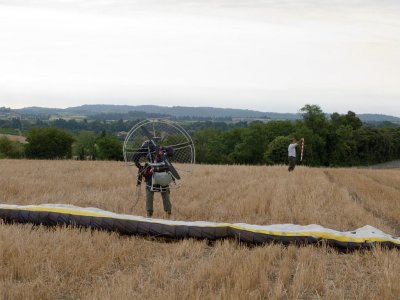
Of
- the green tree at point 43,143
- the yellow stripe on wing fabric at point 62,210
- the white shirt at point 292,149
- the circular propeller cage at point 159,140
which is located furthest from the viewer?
the green tree at point 43,143

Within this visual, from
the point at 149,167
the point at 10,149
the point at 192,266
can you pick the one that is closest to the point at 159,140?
the point at 149,167

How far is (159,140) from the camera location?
10.8 metres

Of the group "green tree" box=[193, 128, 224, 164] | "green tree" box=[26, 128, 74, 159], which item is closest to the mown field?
"green tree" box=[26, 128, 74, 159]

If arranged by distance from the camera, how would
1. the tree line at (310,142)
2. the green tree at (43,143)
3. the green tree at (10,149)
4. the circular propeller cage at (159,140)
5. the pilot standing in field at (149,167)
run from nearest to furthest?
1. the pilot standing in field at (149,167)
2. the circular propeller cage at (159,140)
3. the tree line at (310,142)
4. the green tree at (43,143)
5. the green tree at (10,149)

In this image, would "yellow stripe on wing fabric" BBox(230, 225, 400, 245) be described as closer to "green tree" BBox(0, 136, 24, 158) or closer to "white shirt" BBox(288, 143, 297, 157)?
"white shirt" BBox(288, 143, 297, 157)

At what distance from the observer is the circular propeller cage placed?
10609 millimetres

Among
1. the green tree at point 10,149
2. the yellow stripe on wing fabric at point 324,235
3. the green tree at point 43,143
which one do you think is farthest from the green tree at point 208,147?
the yellow stripe on wing fabric at point 324,235

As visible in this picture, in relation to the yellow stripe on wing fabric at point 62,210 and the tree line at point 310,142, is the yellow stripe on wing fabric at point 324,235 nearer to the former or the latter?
the yellow stripe on wing fabric at point 62,210

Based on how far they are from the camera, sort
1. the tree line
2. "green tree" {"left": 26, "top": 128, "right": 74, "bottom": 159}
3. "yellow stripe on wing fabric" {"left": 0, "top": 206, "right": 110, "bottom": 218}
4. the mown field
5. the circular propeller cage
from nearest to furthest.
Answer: the mown field < "yellow stripe on wing fabric" {"left": 0, "top": 206, "right": 110, "bottom": 218} < the circular propeller cage < the tree line < "green tree" {"left": 26, "top": 128, "right": 74, "bottom": 159}

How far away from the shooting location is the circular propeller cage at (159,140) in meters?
10.6

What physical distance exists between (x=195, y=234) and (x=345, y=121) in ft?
260

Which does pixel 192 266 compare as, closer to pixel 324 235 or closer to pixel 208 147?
pixel 324 235

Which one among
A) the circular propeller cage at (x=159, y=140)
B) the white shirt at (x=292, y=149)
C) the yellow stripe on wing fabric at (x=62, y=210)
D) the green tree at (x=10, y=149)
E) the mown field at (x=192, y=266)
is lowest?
the green tree at (x=10, y=149)

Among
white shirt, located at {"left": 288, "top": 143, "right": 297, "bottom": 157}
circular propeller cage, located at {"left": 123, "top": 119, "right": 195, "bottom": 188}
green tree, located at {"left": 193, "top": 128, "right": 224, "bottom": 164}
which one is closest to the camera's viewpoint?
circular propeller cage, located at {"left": 123, "top": 119, "right": 195, "bottom": 188}
